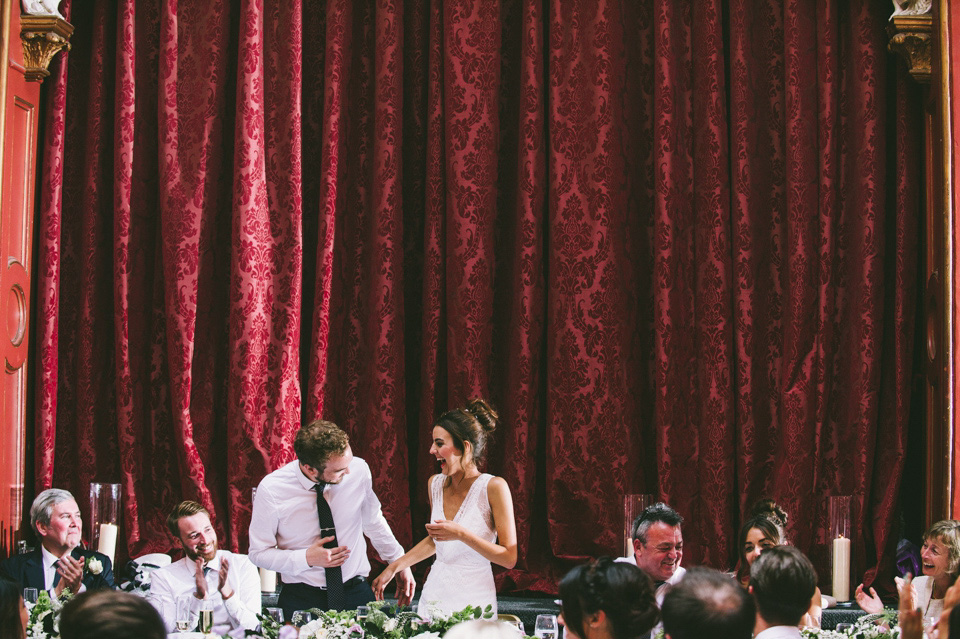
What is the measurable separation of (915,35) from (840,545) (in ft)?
7.12

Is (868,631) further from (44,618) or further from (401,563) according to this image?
(44,618)

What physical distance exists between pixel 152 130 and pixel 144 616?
3.85 m

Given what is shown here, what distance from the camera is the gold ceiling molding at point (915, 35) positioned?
4598 millimetres

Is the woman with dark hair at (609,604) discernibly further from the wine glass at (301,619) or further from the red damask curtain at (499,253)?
the red damask curtain at (499,253)

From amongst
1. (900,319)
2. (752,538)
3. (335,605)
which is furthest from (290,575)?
(900,319)

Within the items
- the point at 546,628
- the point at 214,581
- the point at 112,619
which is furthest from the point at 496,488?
the point at 112,619

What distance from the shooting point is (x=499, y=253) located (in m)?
5.24

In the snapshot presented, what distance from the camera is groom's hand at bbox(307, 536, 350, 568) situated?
359cm

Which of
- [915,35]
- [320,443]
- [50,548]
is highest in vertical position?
[915,35]

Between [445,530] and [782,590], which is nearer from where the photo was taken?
[782,590]

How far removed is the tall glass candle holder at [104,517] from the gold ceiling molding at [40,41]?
1929 millimetres

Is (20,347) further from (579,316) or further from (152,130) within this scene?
(579,316)

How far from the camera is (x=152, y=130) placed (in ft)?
17.4

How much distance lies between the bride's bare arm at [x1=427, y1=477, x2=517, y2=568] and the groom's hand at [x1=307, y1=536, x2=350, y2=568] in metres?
0.31
